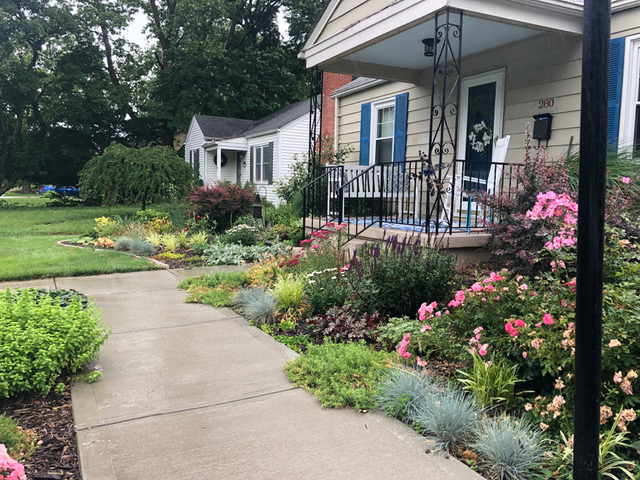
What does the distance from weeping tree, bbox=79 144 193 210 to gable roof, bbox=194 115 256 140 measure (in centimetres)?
840

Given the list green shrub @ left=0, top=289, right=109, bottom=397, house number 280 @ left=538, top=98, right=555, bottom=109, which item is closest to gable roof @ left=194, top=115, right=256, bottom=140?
house number 280 @ left=538, top=98, right=555, bottom=109

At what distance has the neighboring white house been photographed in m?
17.9

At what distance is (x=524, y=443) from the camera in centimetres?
228

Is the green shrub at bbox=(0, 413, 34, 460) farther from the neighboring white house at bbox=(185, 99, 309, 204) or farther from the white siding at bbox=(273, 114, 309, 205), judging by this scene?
the white siding at bbox=(273, 114, 309, 205)

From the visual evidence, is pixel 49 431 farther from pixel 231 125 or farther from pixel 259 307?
pixel 231 125

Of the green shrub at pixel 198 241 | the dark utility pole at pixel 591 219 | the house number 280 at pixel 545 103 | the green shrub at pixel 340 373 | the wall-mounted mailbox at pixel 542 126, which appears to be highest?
the house number 280 at pixel 545 103

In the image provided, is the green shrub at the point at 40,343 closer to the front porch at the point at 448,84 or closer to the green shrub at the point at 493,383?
the green shrub at the point at 493,383

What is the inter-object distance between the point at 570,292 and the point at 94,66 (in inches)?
1075

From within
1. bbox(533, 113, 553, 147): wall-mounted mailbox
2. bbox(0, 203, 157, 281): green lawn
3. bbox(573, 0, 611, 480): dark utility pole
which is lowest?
bbox(0, 203, 157, 281): green lawn

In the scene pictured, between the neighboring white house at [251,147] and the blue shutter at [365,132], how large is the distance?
5.45 meters

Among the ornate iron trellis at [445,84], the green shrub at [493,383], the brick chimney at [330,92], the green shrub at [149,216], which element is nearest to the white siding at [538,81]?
the ornate iron trellis at [445,84]

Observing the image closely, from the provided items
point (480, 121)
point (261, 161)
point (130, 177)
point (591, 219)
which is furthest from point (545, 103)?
point (261, 161)

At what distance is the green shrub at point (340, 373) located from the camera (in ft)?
9.70

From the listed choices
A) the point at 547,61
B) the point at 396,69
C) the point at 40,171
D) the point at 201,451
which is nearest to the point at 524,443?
the point at 201,451
